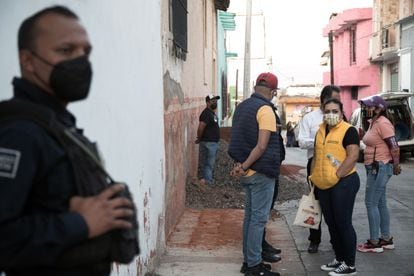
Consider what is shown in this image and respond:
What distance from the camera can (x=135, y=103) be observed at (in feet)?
15.7

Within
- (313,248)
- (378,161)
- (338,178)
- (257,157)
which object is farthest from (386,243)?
(257,157)

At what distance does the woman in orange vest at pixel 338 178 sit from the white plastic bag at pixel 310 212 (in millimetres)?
309

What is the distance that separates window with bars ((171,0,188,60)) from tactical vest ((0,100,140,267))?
17.9 ft

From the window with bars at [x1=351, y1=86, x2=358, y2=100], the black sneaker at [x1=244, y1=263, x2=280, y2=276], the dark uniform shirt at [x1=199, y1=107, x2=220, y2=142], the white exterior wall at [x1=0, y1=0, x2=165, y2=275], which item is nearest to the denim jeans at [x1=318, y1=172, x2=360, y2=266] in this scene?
the black sneaker at [x1=244, y1=263, x2=280, y2=276]

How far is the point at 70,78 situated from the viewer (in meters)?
1.75

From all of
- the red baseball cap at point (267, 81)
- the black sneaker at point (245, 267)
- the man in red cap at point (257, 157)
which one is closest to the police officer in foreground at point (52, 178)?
the man in red cap at point (257, 157)

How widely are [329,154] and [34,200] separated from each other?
3946mm

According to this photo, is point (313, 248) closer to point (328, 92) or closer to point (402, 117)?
point (328, 92)

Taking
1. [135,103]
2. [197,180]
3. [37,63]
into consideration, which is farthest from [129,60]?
[197,180]

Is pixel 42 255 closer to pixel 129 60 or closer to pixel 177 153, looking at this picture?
pixel 129 60

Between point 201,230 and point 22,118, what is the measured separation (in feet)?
18.8

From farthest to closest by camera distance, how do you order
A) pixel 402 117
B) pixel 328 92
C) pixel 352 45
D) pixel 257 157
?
pixel 352 45 < pixel 402 117 < pixel 328 92 < pixel 257 157

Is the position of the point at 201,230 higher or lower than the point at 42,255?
lower

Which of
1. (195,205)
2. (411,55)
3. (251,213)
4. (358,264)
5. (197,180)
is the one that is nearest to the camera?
(251,213)
